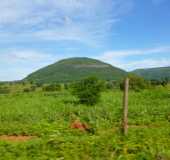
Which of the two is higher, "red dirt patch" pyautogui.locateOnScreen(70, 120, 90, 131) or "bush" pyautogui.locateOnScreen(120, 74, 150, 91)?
"bush" pyautogui.locateOnScreen(120, 74, 150, 91)

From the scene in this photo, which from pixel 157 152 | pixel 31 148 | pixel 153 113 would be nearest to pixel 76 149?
pixel 31 148

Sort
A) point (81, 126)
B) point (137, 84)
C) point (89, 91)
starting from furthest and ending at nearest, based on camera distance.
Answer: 1. point (137, 84)
2. point (89, 91)
3. point (81, 126)

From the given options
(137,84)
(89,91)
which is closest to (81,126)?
(89,91)

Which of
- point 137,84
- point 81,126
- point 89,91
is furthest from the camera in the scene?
point 137,84

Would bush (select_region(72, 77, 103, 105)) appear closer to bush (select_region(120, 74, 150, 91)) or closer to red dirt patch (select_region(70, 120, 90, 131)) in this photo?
red dirt patch (select_region(70, 120, 90, 131))

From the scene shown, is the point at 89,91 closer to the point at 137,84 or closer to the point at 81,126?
the point at 81,126

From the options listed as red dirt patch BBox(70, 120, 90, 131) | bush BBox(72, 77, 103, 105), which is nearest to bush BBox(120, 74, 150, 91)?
bush BBox(72, 77, 103, 105)

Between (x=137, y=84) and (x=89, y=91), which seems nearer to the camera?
(x=89, y=91)

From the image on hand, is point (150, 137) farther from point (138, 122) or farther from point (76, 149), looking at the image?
point (138, 122)

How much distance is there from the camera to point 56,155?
9.19 meters

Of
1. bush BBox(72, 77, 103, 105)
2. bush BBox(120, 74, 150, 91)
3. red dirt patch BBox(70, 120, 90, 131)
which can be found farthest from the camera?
bush BBox(120, 74, 150, 91)

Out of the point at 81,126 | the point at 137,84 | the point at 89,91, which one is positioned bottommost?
the point at 81,126

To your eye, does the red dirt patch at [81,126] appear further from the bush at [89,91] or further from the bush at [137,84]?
the bush at [137,84]

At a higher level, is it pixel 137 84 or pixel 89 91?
pixel 137 84
